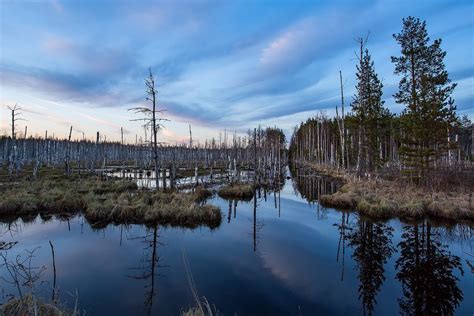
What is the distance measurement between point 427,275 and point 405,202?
904 cm

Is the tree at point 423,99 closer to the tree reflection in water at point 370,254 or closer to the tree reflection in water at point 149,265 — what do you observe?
the tree reflection in water at point 370,254

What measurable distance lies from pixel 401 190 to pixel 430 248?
31.0 ft

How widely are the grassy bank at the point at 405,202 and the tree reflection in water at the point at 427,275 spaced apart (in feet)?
10.2

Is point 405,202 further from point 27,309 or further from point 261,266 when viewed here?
point 27,309

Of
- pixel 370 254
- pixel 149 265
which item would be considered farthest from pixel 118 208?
pixel 370 254

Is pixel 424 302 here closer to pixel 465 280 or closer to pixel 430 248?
pixel 465 280

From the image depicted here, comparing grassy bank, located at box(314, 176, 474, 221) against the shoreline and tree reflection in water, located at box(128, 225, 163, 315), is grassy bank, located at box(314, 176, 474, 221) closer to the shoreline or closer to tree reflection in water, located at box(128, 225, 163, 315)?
A: the shoreline

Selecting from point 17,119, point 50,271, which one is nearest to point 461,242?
point 50,271

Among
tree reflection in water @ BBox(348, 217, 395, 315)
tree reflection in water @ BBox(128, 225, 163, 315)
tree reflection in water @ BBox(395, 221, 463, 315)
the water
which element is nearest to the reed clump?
the water

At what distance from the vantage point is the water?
7301 millimetres

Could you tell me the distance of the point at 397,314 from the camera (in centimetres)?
669

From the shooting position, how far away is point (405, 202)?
16453mm

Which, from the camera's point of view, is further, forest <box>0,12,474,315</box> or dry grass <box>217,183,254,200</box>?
dry grass <box>217,183,254,200</box>

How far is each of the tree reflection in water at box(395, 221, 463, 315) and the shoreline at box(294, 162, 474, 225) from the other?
9.86 ft
